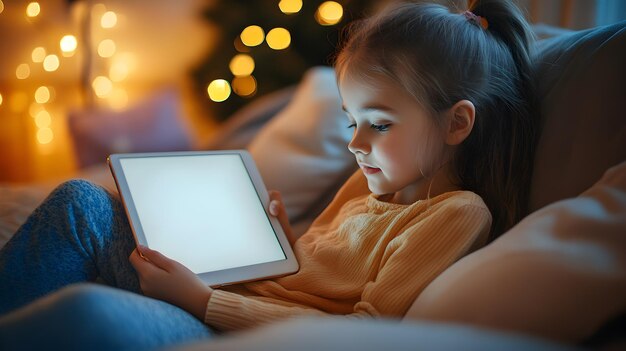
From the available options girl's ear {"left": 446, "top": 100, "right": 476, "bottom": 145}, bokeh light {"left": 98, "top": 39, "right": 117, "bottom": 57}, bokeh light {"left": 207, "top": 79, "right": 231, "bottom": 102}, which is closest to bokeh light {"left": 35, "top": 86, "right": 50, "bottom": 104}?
bokeh light {"left": 98, "top": 39, "right": 117, "bottom": 57}

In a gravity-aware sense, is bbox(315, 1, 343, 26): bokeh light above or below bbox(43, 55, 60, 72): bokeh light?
below

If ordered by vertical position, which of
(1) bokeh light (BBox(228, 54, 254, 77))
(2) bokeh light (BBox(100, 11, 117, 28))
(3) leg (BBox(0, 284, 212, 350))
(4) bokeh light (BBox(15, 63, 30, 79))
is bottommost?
(3) leg (BBox(0, 284, 212, 350))

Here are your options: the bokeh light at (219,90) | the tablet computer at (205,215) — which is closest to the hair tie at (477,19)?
the tablet computer at (205,215)

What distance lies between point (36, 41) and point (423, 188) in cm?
245

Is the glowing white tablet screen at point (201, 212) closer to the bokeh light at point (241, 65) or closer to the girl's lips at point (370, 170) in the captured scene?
the girl's lips at point (370, 170)

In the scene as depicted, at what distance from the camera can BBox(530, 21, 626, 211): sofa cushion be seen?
2.55 feet

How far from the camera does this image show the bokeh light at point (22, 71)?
259 centimetres

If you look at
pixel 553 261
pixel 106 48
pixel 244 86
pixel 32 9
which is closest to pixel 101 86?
pixel 106 48

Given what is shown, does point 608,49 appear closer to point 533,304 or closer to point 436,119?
point 436,119

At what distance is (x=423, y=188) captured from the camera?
0.91m

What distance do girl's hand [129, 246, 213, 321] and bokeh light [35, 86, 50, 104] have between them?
220cm

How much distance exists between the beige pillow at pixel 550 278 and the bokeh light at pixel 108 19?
2595mm

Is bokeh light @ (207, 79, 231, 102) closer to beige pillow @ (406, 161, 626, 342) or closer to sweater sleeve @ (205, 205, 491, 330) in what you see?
sweater sleeve @ (205, 205, 491, 330)

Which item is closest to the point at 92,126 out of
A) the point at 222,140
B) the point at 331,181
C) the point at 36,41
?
the point at 222,140
